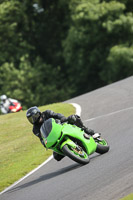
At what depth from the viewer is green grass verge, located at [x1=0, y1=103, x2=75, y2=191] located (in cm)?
1117

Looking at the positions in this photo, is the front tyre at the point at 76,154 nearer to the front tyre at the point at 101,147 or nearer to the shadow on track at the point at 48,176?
the shadow on track at the point at 48,176

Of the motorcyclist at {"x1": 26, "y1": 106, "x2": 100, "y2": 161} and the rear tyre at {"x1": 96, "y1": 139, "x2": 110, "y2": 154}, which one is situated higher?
the motorcyclist at {"x1": 26, "y1": 106, "x2": 100, "y2": 161}

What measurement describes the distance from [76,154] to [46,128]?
81 cm

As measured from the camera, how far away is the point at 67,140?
926 centimetres

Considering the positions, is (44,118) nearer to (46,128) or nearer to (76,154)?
(46,128)

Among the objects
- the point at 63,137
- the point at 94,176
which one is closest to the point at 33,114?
the point at 63,137

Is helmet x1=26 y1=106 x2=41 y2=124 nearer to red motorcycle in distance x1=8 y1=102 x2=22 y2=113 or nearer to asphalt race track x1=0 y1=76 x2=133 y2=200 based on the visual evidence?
asphalt race track x1=0 y1=76 x2=133 y2=200

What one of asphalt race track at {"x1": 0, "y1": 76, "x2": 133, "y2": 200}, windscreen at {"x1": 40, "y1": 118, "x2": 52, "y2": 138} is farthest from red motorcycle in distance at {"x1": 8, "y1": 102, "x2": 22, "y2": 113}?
windscreen at {"x1": 40, "y1": 118, "x2": 52, "y2": 138}

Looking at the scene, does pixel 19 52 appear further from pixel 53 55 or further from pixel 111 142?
pixel 111 142

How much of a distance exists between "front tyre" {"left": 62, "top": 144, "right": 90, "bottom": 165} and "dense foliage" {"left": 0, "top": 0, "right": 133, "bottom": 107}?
90.4 ft

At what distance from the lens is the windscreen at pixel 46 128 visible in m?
9.40

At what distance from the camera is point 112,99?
18672 mm

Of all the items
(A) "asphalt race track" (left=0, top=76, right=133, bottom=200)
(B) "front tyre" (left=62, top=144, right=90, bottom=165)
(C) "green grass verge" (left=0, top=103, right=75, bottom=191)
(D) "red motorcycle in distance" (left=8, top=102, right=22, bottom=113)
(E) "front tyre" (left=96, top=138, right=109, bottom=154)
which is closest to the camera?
(A) "asphalt race track" (left=0, top=76, right=133, bottom=200)

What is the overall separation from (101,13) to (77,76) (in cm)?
857
